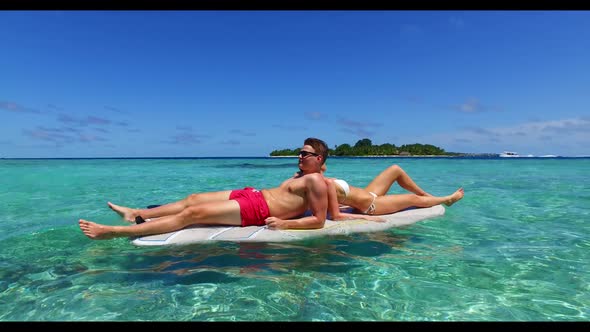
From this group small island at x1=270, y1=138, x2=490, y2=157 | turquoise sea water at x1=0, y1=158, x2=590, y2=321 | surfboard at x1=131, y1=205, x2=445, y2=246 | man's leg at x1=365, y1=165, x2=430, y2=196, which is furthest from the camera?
small island at x1=270, y1=138, x2=490, y2=157

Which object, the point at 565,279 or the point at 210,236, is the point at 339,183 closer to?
the point at 210,236

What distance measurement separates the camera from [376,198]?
231 inches

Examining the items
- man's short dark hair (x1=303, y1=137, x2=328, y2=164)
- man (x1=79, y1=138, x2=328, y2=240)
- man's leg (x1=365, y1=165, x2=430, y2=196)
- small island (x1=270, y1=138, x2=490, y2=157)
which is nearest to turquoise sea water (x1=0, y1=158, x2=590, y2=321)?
man (x1=79, y1=138, x2=328, y2=240)

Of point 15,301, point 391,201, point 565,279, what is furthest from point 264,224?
point 565,279

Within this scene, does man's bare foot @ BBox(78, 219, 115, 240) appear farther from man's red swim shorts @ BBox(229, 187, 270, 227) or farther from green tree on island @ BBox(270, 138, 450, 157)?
green tree on island @ BBox(270, 138, 450, 157)

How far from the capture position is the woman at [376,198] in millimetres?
5254

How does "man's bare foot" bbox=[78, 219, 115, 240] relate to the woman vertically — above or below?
below

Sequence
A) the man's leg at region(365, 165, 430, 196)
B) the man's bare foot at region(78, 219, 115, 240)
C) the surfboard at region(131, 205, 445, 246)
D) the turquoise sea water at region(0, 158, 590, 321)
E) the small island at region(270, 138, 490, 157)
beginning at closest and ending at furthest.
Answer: the turquoise sea water at region(0, 158, 590, 321) < the man's bare foot at region(78, 219, 115, 240) < the surfboard at region(131, 205, 445, 246) < the man's leg at region(365, 165, 430, 196) < the small island at region(270, 138, 490, 157)

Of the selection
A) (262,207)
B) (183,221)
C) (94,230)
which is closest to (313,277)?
(262,207)

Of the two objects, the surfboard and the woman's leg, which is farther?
the woman's leg

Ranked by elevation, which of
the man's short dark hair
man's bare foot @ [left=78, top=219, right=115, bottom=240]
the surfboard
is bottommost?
the surfboard

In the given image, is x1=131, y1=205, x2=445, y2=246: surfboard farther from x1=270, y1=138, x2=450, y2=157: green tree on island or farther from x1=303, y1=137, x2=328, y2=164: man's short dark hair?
x1=270, y1=138, x2=450, y2=157: green tree on island

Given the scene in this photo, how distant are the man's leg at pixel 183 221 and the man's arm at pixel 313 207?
1.80 ft

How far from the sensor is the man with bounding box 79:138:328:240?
185 inches
